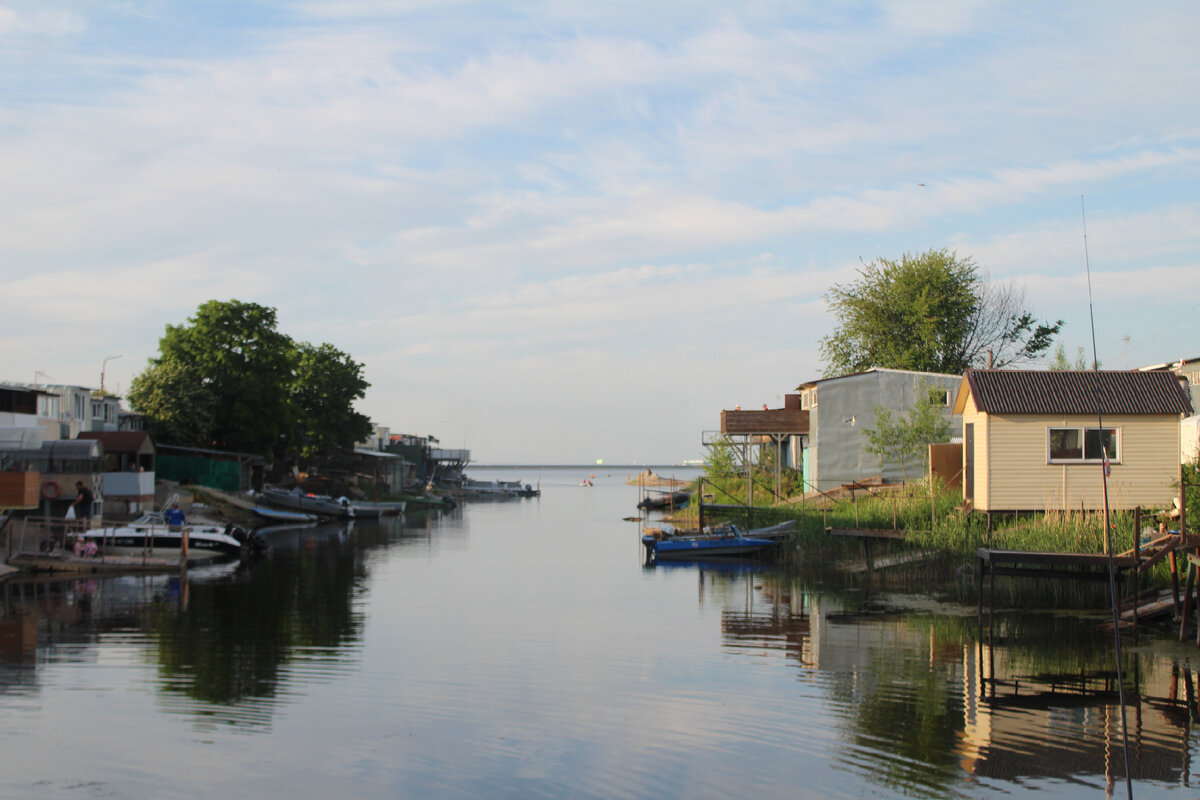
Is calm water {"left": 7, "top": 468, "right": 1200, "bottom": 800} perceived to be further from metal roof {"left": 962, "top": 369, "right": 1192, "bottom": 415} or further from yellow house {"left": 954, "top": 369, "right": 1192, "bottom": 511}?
metal roof {"left": 962, "top": 369, "right": 1192, "bottom": 415}

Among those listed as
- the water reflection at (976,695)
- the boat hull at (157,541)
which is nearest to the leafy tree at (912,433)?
the water reflection at (976,695)

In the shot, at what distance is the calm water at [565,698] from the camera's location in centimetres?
1473

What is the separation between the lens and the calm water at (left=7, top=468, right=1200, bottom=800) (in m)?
14.7

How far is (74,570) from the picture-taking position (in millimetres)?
37969

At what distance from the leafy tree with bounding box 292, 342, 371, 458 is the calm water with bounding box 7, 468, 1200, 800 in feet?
156

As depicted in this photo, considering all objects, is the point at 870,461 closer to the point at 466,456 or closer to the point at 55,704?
the point at 55,704

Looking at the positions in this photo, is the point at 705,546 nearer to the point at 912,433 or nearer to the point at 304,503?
the point at 912,433

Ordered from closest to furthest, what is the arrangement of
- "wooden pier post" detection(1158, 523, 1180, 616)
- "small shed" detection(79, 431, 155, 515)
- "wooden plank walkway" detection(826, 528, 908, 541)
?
"wooden pier post" detection(1158, 523, 1180, 616) < "wooden plank walkway" detection(826, 528, 908, 541) < "small shed" detection(79, 431, 155, 515)

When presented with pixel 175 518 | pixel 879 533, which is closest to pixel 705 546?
pixel 879 533

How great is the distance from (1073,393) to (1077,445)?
163 cm

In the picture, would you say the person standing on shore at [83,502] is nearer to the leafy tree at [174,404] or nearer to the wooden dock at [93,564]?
the wooden dock at [93,564]

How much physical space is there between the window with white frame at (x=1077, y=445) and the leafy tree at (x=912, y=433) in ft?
51.5

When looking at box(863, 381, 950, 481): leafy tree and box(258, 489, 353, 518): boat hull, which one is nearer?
box(863, 381, 950, 481): leafy tree

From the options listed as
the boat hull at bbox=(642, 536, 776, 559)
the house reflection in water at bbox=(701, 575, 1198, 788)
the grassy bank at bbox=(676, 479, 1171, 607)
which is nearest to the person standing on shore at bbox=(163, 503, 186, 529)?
the boat hull at bbox=(642, 536, 776, 559)
